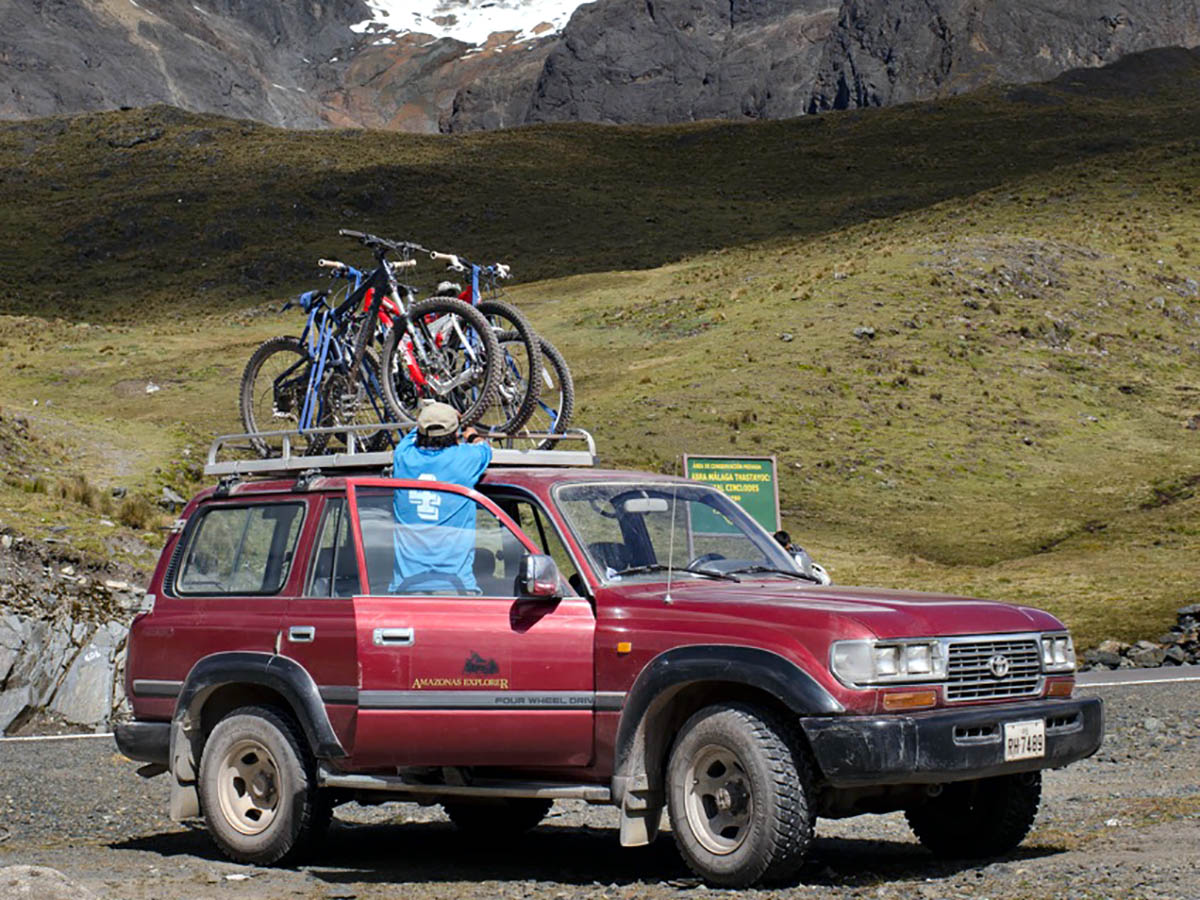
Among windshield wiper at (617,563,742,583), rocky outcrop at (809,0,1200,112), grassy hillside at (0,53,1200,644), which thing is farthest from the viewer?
rocky outcrop at (809,0,1200,112)

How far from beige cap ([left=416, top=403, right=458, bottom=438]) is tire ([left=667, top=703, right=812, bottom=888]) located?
242cm

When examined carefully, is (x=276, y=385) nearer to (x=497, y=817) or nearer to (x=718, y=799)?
(x=497, y=817)

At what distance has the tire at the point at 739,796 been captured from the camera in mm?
7676

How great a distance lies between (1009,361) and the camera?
2032 inches

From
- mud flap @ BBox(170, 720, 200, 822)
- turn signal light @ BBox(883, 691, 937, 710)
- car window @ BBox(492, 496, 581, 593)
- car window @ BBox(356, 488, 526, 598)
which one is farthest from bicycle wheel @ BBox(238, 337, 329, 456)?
turn signal light @ BBox(883, 691, 937, 710)

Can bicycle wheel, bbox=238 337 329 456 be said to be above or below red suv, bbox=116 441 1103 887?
above

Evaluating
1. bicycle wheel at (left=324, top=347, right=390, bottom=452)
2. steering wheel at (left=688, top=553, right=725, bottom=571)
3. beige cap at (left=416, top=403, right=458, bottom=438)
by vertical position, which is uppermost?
bicycle wheel at (left=324, top=347, right=390, bottom=452)

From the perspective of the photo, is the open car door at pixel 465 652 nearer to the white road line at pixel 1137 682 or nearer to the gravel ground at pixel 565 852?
the gravel ground at pixel 565 852

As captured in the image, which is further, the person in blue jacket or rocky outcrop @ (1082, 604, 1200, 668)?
rocky outcrop @ (1082, 604, 1200, 668)

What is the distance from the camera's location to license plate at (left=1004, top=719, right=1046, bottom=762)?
26.3 feet

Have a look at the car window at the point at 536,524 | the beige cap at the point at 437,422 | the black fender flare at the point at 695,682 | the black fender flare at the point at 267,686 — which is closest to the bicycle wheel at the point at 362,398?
the beige cap at the point at 437,422

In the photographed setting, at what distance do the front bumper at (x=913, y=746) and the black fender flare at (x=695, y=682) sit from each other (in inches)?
4.7

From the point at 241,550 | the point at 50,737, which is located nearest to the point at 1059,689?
the point at 241,550

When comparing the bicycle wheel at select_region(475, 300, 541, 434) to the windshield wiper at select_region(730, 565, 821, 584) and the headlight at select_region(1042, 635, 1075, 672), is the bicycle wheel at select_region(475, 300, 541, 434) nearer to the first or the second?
the windshield wiper at select_region(730, 565, 821, 584)
